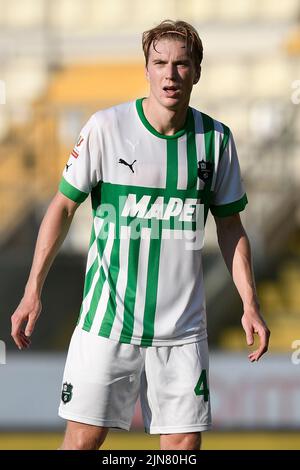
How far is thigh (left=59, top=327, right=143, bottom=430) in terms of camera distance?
4.23 m

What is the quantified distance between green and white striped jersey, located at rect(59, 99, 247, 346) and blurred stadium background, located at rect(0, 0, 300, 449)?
3997mm

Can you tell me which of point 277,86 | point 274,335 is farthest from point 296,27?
point 274,335

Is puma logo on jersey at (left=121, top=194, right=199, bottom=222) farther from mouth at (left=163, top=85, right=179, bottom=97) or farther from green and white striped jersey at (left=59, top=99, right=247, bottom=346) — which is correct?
mouth at (left=163, top=85, right=179, bottom=97)

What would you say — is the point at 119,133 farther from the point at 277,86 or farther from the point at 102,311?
the point at 277,86

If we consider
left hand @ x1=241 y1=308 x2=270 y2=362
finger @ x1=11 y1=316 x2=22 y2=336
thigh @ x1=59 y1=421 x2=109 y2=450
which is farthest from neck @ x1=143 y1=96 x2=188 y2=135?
thigh @ x1=59 y1=421 x2=109 y2=450

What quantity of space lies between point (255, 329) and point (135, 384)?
44 centimetres

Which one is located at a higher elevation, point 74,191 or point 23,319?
point 74,191

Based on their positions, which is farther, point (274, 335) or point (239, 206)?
point (274, 335)

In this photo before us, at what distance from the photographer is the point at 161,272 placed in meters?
4.22

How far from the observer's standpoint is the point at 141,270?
13.9ft

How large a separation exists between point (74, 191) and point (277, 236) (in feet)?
19.8

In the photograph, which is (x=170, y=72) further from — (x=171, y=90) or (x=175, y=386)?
(x=175, y=386)

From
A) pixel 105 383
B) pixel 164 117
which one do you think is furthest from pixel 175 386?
pixel 164 117

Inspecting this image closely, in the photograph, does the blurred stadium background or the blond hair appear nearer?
the blond hair
